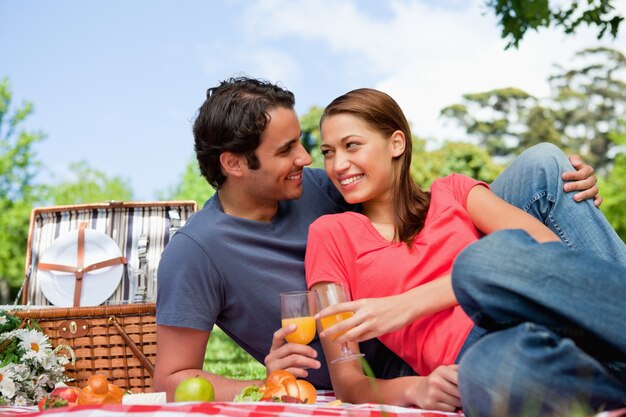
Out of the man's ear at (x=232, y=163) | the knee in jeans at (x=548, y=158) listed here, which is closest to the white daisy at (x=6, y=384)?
the man's ear at (x=232, y=163)

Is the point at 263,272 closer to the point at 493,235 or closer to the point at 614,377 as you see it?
the point at 493,235

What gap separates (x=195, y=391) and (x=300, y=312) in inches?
18.1

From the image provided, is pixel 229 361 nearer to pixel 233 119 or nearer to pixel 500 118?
pixel 233 119

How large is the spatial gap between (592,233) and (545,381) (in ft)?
4.44

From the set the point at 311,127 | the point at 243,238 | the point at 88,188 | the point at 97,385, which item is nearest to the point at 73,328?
the point at 243,238

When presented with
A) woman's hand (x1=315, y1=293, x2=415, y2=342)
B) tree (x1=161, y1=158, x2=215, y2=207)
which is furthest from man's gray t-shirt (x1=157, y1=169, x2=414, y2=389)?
tree (x1=161, y1=158, x2=215, y2=207)

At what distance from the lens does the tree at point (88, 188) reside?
31516 millimetres

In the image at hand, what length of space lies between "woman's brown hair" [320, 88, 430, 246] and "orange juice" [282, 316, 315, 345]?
0.59 m

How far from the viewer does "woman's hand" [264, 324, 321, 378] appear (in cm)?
270

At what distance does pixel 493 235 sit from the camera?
203 centimetres

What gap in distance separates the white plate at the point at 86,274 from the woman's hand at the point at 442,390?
3.31 meters

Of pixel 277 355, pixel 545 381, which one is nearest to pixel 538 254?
Result: pixel 545 381

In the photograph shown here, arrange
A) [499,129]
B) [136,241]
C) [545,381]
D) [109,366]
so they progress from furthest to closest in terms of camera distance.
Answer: [499,129] < [136,241] < [109,366] < [545,381]

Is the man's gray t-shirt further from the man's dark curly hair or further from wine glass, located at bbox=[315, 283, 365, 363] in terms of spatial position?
wine glass, located at bbox=[315, 283, 365, 363]
